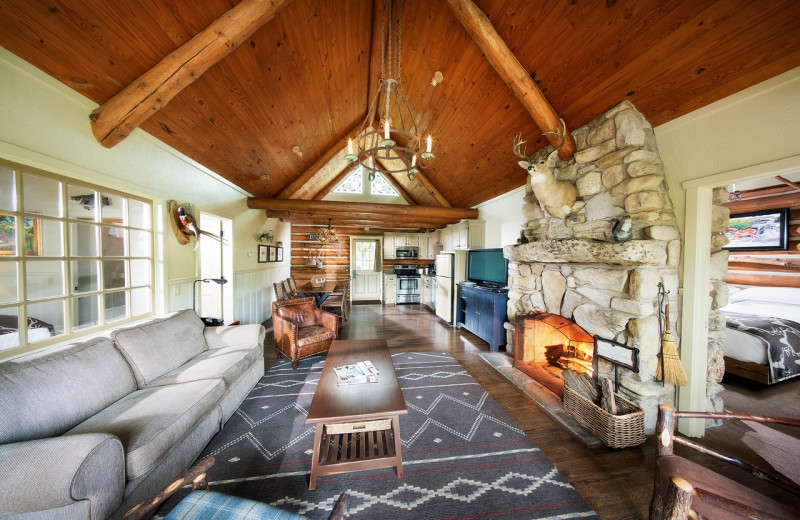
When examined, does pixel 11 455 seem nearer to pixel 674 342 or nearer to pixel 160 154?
pixel 160 154

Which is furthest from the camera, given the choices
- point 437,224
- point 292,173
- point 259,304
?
point 437,224

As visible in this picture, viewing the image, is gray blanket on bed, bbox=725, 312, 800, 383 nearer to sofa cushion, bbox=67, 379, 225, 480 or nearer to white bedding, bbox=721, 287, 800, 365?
white bedding, bbox=721, 287, 800, 365

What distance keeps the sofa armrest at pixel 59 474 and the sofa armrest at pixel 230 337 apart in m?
1.53

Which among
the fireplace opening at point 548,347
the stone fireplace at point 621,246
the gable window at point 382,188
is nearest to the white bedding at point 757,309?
the fireplace opening at point 548,347

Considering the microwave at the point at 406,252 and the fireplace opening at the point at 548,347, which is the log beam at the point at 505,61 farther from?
the microwave at the point at 406,252

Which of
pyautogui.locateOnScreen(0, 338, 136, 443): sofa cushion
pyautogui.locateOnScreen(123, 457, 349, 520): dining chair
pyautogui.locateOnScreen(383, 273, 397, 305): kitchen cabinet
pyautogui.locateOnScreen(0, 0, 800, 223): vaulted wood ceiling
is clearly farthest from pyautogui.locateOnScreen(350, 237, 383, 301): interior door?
pyautogui.locateOnScreen(123, 457, 349, 520): dining chair

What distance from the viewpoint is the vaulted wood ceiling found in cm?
155

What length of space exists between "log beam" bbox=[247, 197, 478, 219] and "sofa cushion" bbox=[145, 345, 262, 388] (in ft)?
9.20

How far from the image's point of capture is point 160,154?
2611mm

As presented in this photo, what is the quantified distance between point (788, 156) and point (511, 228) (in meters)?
2.63

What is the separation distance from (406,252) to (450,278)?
2807 millimetres

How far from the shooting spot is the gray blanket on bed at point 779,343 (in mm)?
2670

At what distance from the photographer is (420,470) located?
171cm

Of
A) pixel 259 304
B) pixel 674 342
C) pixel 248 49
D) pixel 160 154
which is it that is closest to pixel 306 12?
pixel 248 49
